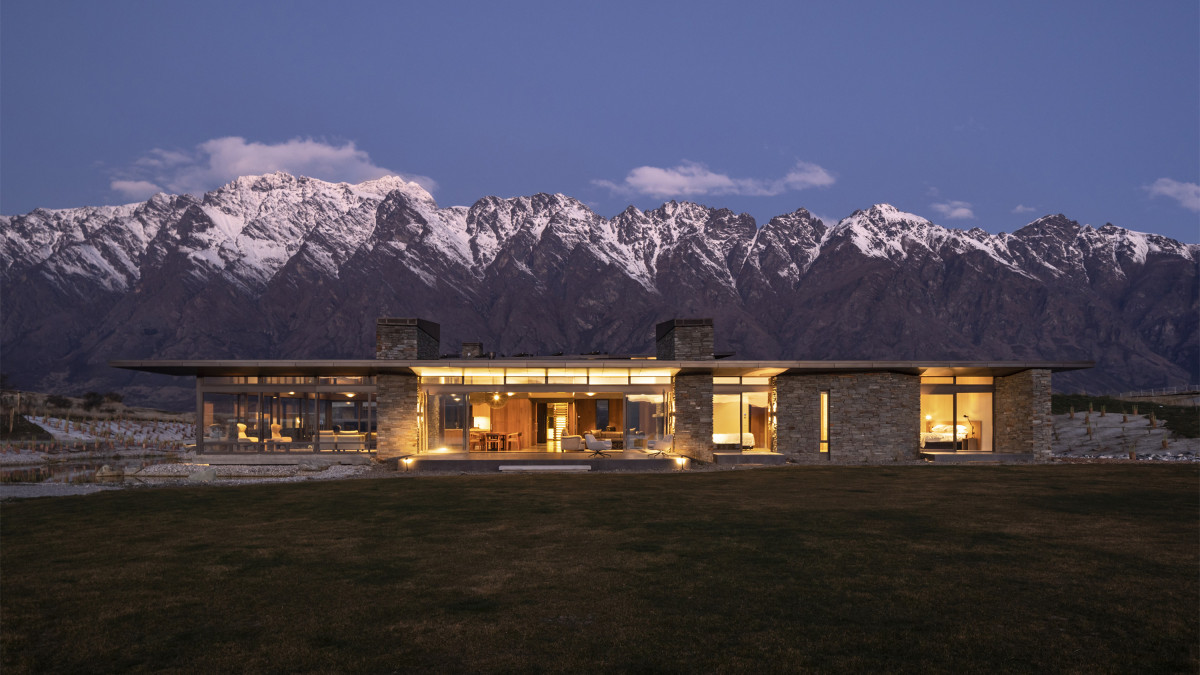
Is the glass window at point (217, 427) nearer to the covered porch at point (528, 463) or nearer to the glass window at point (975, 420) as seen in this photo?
the covered porch at point (528, 463)

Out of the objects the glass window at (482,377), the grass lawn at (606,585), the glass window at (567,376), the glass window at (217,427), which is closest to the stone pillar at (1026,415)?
the grass lawn at (606,585)

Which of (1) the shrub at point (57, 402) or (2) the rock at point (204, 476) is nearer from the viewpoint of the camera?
(2) the rock at point (204, 476)

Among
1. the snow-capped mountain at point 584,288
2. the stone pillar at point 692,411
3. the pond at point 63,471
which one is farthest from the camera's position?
the snow-capped mountain at point 584,288

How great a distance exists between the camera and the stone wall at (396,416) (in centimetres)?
2220

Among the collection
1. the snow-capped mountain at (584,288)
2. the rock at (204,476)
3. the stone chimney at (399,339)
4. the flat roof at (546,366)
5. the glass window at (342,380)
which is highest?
the snow-capped mountain at (584,288)

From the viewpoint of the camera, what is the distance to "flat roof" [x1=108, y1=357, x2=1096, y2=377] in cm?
2139

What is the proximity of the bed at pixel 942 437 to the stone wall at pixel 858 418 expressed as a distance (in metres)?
1.07

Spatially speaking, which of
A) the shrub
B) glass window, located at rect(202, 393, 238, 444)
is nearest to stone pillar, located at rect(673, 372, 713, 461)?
glass window, located at rect(202, 393, 238, 444)

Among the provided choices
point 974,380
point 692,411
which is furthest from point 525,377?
point 974,380

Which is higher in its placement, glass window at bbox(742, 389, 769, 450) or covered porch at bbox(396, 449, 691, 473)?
glass window at bbox(742, 389, 769, 450)

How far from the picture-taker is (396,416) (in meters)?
22.3

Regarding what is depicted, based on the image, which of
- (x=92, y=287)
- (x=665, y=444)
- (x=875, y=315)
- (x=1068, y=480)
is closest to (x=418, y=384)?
(x=665, y=444)

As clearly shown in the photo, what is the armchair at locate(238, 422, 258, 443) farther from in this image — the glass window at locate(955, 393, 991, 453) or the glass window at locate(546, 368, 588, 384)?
the glass window at locate(955, 393, 991, 453)

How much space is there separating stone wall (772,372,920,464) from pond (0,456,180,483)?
1792cm
